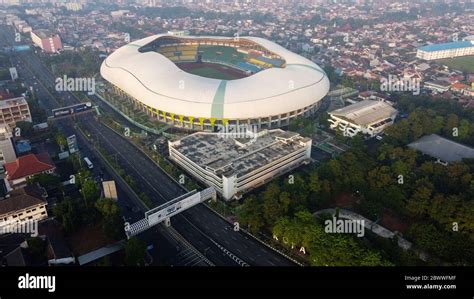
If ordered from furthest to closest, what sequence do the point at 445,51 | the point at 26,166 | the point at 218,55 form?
the point at 445,51 < the point at 218,55 < the point at 26,166

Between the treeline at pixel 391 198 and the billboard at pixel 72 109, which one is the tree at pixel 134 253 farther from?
the billboard at pixel 72 109

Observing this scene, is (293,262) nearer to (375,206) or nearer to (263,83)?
(375,206)

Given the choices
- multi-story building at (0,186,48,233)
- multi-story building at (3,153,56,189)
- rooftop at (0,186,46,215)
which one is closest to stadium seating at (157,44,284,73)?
multi-story building at (3,153,56,189)

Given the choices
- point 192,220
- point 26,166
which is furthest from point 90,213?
point 26,166

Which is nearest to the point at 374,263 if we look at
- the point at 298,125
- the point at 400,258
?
the point at 400,258

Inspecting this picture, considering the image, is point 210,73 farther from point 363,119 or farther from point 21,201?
point 21,201

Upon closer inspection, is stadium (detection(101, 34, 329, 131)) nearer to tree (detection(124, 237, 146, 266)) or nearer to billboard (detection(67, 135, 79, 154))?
billboard (detection(67, 135, 79, 154))

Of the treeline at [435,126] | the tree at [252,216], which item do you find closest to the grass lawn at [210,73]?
the treeline at [435,126]
